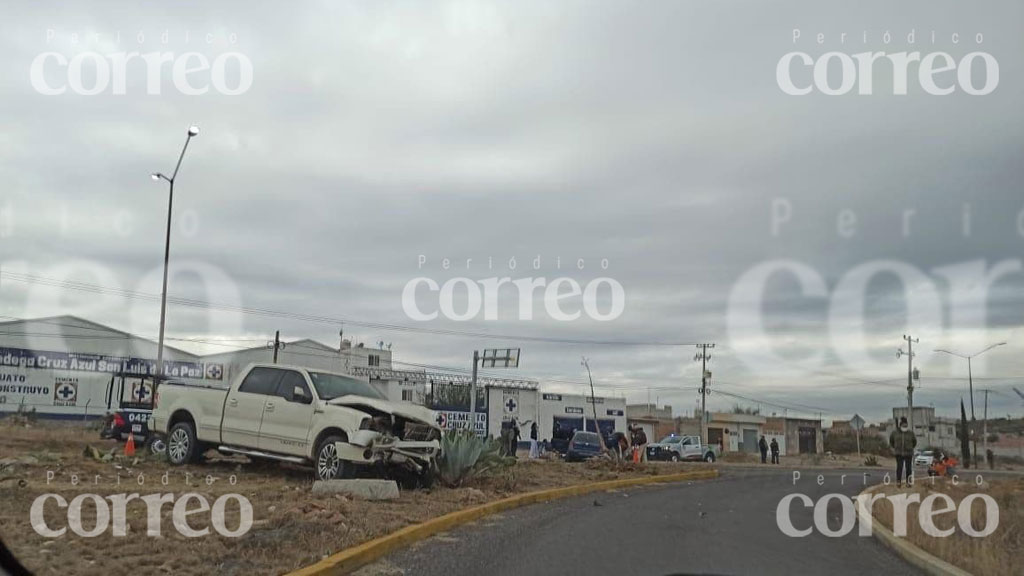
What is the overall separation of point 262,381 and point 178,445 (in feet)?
6.22

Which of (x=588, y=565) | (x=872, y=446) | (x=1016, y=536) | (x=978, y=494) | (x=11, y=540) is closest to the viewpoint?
(x=11, y=540)

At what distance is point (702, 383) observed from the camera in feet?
203

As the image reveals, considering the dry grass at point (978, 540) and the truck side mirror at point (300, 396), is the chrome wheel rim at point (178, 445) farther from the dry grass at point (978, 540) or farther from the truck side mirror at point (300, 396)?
the dry grass at point (978, 540)

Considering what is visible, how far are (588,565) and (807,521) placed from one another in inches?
254

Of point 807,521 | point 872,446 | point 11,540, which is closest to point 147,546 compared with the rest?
point 11,540

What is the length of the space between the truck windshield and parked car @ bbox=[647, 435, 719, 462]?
32.3m

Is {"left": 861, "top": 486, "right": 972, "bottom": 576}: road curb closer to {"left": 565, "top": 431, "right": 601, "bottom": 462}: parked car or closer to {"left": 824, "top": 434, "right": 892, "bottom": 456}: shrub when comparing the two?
{"left": 565, "top": 431, "right": 601, "bottom": 462}: parked car

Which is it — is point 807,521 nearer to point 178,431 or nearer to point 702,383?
point 178,431

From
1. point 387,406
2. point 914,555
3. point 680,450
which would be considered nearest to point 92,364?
point 680,450

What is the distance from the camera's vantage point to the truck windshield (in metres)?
13.6

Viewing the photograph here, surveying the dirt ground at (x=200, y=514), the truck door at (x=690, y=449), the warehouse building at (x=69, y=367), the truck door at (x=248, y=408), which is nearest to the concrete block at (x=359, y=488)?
the dirt ground at (x=200, y=514)

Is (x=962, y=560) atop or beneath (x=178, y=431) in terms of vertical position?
beneath

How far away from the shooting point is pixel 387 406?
13.2 meters

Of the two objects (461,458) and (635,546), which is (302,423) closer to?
(461,458)
